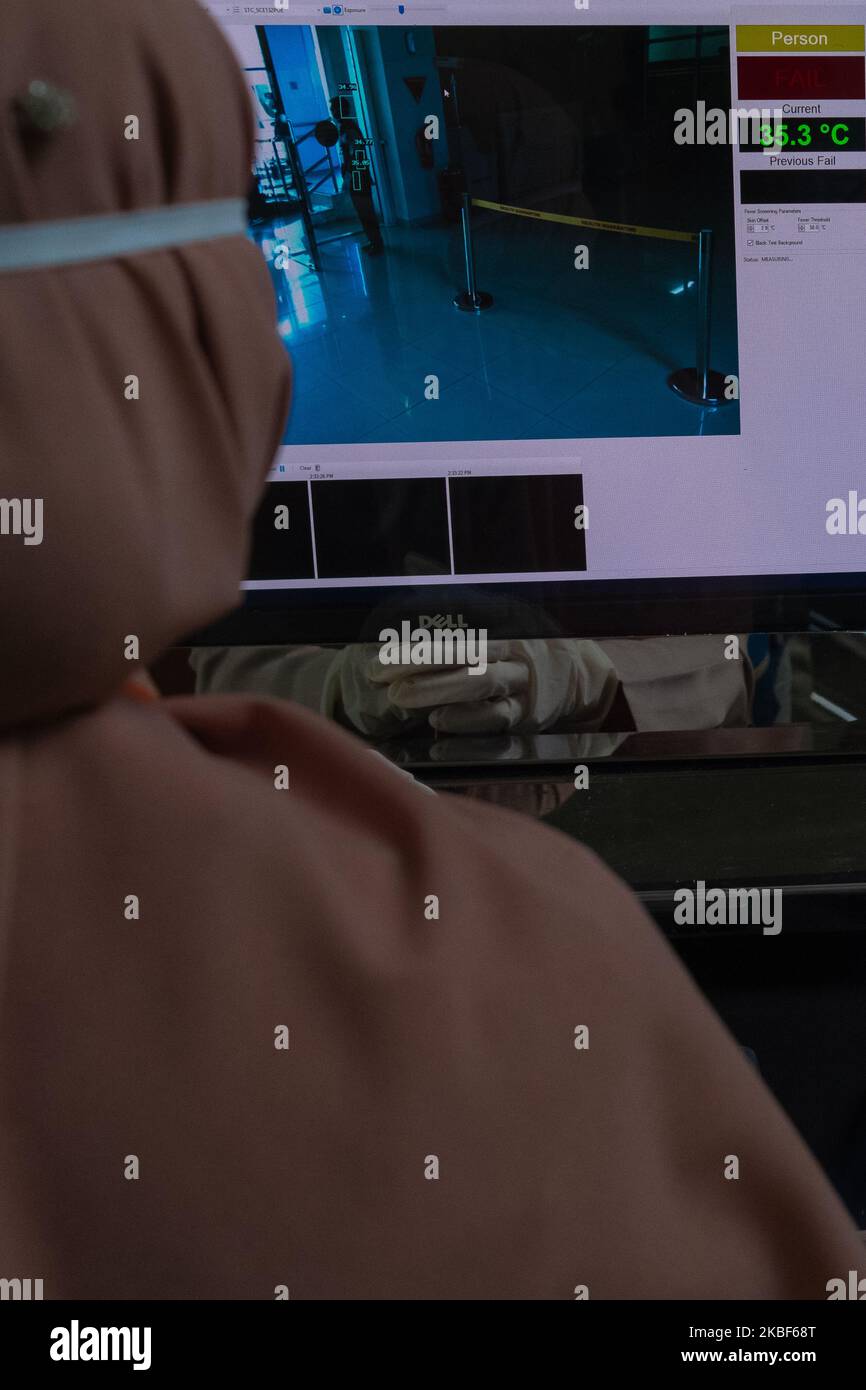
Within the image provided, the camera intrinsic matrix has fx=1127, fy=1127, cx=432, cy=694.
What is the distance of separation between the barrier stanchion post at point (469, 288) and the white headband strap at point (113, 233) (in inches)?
12.8

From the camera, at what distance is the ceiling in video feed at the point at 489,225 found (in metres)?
0.60

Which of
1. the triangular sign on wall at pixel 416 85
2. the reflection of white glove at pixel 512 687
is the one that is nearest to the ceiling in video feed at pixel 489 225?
the triangular sign on wall at pixel 416 85

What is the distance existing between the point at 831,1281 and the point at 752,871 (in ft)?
0.97

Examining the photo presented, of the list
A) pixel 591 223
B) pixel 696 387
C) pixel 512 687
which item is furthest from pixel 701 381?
pixel 512 687

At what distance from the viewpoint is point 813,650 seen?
69 cm

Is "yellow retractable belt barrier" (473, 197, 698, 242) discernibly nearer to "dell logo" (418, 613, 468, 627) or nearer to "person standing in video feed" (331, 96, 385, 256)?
"person standing in video feed" (331, 96, 385, 256)

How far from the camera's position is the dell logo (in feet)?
2.15

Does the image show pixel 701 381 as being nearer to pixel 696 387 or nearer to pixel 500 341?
pixel 696 387

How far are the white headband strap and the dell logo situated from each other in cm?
35

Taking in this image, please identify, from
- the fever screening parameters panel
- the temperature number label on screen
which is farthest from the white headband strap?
the temperature number label on screen
